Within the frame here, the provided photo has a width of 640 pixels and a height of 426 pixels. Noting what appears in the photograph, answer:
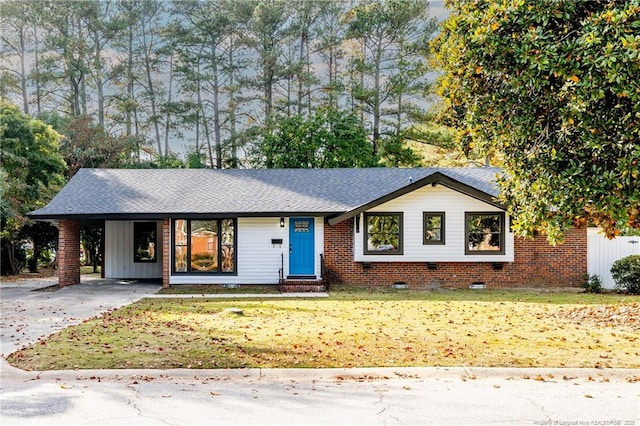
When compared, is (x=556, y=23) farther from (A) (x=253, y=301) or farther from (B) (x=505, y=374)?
(A) (x=253, y=301)

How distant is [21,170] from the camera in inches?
867

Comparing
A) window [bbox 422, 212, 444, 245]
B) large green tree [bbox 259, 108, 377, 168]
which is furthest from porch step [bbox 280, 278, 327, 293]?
large green tree [bbox 259, 108, 377, 168]

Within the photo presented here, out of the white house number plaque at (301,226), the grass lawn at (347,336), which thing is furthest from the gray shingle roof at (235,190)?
the grass lawn at (347,336)

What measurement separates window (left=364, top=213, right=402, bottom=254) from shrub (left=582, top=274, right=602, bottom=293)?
233 inches

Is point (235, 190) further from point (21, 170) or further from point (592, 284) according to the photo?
point (592, 284)

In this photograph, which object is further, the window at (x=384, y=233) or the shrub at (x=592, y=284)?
the window at (x=384, y=233)

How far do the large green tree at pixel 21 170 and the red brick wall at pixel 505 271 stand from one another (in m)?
12.8

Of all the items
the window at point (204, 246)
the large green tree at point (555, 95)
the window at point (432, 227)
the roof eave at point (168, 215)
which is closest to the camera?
the large green tree at point (555, 95)

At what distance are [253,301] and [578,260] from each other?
35.1 feet

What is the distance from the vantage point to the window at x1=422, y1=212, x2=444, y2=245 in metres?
17.3

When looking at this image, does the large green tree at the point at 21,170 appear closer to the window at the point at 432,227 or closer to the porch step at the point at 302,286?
the porch step at the point at 302,286

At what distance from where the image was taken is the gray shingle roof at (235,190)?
56.3 ft

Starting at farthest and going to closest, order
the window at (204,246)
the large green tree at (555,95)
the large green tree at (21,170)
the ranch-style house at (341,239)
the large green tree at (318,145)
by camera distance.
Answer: the large green tree at (318,145) → the large green tree at (21,170) → the window at (204,246) → the ranch-style house at (341,239) → the large green tree at (555,95)

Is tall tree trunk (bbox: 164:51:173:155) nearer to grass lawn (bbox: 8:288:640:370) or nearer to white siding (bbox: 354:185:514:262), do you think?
white siding (bbox: 354:185:514:262)
